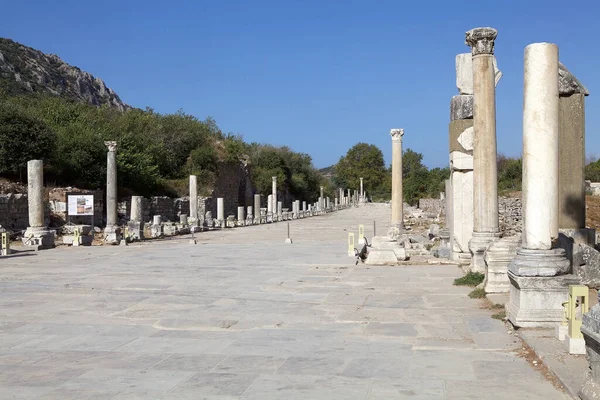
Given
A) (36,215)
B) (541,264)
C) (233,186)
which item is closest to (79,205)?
(36,215)

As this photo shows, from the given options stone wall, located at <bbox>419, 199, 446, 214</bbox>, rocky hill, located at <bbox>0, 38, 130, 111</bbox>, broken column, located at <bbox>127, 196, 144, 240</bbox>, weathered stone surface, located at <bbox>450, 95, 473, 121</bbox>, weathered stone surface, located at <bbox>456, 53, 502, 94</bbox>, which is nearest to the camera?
weathered stone surface, located at <bbox>456, 53, 502, 94</bbox>

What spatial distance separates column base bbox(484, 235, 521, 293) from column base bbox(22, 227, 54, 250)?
16.3 m

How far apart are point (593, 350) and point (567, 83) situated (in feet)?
24.5

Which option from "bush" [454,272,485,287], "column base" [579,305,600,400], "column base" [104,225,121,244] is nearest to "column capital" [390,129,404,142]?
"column base" [104,225,121,244]

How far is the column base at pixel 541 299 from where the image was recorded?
6863 millimetres

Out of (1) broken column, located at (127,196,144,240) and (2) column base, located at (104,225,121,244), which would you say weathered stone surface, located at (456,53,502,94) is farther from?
(1) broken column, located at (127,196,144,240)

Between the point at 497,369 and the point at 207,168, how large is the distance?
2066 inches

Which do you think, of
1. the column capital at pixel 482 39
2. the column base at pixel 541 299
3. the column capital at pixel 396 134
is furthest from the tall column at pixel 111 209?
the column base at pixel 541 299

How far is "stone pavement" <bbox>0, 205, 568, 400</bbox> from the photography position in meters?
5.12

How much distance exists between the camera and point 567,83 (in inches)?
418

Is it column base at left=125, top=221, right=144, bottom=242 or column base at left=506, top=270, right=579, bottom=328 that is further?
column base at left=125, top=221, right=144, bottom=242

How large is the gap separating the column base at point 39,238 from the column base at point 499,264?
1629 centimetres

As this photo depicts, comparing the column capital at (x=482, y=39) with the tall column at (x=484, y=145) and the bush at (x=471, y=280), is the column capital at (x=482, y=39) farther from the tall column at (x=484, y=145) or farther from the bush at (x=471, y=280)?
the bush at (x=471, y=280)

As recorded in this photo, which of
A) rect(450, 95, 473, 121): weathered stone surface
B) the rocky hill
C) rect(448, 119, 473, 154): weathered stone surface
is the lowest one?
rect(448, 119, 473, 154): weathered stone surface
